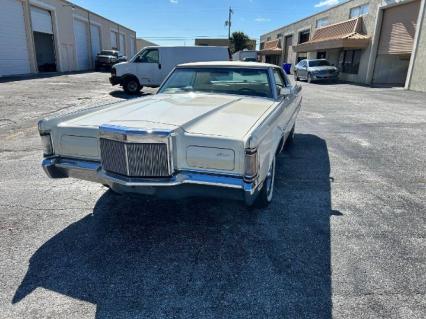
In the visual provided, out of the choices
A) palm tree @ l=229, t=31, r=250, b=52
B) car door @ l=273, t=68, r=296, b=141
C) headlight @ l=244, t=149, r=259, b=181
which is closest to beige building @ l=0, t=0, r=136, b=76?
car door @ l=273, t=68, r=296, b=141

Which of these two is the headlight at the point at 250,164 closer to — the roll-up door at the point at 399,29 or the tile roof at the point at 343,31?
the roll-up door at the point at 399,29

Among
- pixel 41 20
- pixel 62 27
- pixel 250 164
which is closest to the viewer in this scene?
pixel 250 164

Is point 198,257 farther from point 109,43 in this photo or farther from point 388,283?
point 109,43

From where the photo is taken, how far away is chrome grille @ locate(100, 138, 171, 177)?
2.60m

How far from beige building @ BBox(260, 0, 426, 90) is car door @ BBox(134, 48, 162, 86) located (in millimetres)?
14248

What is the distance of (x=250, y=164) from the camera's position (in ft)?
8.22

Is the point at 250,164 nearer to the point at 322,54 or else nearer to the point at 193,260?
the point at 193,260

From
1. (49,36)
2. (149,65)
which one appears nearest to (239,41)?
(49,36)

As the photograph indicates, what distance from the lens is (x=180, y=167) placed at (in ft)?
8.78

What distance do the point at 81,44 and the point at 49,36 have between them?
14.6ft

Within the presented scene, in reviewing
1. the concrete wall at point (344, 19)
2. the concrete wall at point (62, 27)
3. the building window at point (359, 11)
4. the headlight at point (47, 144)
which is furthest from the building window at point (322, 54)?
the headlight at point (47, 144)

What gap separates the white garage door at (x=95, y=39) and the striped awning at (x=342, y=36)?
21.6 metres

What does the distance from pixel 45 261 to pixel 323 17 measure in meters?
34.1

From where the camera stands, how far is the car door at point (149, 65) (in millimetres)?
13734
